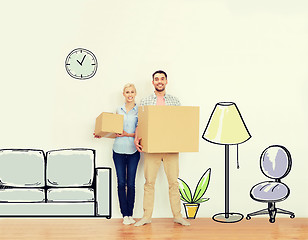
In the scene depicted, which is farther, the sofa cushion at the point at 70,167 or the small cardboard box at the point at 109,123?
the sofa cushion at the point at 70,167

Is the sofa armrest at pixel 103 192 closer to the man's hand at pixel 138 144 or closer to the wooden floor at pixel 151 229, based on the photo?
the wooden floor at pixel 151 229

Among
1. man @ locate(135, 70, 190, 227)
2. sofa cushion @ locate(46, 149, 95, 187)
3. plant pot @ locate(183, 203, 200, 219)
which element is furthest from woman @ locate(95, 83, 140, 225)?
plant pot @ locate(183, 203, 200, 219)

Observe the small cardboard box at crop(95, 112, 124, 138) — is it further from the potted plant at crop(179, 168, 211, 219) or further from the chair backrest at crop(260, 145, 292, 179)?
the chair backrest at crop(260, 145, 292, 179)

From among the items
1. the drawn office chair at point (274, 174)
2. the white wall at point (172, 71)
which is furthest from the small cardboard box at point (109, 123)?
the drawn office chair at point (274, 174)

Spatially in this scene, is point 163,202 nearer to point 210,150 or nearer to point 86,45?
point 210,150

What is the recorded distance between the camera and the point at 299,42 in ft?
Result: 12.0

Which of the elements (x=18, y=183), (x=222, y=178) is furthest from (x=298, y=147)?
(x=18, y=183)

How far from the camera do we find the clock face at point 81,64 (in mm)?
3529

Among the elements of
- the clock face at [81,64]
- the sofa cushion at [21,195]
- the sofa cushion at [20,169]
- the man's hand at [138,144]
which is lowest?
the sofa cushion at [21,195]

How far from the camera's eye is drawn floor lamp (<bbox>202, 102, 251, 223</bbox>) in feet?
11.6

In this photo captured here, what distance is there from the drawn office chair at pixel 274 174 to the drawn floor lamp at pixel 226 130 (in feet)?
0.85

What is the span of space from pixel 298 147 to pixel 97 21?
8.10 ft

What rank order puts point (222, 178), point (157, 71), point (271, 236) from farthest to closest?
A: point (222, 178) → point (157, 71) → point (271, 236)

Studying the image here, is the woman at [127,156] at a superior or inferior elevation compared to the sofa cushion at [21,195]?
superior
